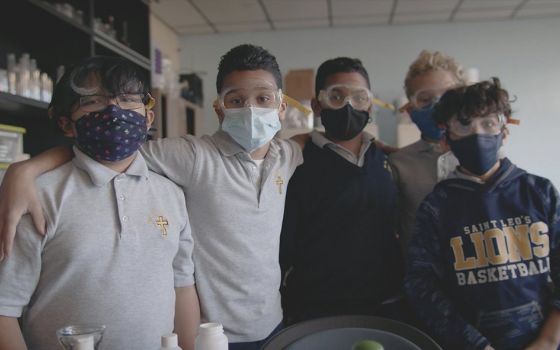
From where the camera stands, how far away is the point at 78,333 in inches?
31.1

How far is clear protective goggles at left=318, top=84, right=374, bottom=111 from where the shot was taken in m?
1.63

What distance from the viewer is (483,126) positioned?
1.45m

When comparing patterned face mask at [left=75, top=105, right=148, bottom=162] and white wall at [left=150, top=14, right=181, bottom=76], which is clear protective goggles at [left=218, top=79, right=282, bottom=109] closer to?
patterned face mask at [left=75, top=105, right=148, bottom=162]

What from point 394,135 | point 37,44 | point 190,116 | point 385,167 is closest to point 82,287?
point 385,167

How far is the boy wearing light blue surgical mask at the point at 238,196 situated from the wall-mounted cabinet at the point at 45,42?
54.1 inches

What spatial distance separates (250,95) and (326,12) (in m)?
→ 3.93

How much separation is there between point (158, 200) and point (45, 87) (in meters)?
1.75

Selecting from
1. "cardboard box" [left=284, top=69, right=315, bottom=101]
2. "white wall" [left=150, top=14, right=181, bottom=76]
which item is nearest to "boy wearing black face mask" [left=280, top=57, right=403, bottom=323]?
"cardboard box" [left=284, top=69, right=315, bottom=101]

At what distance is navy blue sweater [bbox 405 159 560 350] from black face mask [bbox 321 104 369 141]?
14.6 inches

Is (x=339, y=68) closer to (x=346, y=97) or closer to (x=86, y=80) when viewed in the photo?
(x=346, y=97)

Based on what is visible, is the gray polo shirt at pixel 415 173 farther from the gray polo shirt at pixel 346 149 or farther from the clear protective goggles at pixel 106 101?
the clear protective goggles at pixel 106 101

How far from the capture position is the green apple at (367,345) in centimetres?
66

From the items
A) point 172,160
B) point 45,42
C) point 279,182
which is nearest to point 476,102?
point 279,182

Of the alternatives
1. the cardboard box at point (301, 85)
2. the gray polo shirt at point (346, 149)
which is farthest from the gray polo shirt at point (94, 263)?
the cardboard box at point (301, 85)
